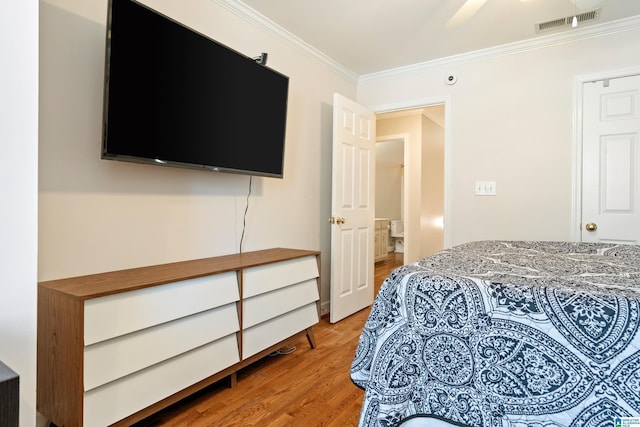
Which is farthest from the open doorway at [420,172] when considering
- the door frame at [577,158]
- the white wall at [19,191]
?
the white wall at [19,191]

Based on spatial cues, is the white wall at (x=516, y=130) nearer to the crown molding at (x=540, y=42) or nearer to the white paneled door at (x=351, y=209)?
the crown molding at (x=540, y=42)

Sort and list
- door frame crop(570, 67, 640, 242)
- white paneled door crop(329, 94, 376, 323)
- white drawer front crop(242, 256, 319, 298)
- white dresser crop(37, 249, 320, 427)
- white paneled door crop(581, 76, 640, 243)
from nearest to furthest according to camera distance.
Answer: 1. white dresser crop(37, 249, 320, 427)
2. white drawer front crop(242, 256, 319, 298)
3. white paneled door crop(581, 76, 640, 243)
4. door frame crop(570, 67, 640, 242)
5. white paneled door crop(329, 94, 376, 323)

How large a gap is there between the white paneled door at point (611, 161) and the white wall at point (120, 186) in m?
2.35

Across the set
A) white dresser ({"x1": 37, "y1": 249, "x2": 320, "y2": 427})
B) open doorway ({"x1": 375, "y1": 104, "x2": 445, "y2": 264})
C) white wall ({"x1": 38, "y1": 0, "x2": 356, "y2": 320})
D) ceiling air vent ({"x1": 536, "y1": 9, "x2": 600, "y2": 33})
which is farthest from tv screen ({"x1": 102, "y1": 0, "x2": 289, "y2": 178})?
open doorway ({"x1": 375, "y1": 104, "x2": 445, "y2": 264})

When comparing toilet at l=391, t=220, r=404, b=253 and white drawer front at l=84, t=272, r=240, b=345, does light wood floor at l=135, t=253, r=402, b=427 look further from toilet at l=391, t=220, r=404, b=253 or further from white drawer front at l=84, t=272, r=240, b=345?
toilet at l=391, t=220, r=404, b=253

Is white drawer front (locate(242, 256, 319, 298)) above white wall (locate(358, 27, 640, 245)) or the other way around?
the other way around

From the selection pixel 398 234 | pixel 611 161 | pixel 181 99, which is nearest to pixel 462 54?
pixel 611 161

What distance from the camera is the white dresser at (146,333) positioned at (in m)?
1.32

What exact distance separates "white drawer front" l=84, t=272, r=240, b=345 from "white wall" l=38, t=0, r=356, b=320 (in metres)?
0.38

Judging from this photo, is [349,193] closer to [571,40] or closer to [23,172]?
[571,40]

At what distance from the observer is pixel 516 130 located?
117 inches

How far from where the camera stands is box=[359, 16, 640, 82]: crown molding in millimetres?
2602

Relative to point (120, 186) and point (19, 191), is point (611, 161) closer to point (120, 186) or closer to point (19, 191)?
point (120, 186)

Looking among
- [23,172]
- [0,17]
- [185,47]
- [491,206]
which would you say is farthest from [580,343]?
[491,206]
